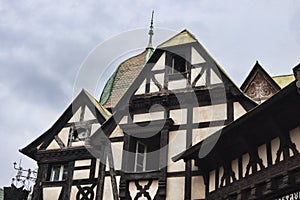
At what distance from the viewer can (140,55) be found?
21.0 m

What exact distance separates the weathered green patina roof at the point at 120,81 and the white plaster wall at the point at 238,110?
19.6 ft

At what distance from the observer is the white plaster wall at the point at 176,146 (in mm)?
13742

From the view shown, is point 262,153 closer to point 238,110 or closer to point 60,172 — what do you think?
point 238,110

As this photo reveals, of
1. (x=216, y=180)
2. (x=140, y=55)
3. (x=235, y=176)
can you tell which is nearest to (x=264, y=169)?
(x=235, y=176)

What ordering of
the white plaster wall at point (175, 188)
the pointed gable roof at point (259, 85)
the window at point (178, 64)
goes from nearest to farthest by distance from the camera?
the white plaster wall at point (175, 188) < the window at point (178, 64) < the pointed gable roof at point (259, 85)

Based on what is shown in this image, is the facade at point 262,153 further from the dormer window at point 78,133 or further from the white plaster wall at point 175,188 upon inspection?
the dormer window at point 78,133

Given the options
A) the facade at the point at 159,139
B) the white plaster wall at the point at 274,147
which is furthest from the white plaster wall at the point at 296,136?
the facade at the point at 159,139

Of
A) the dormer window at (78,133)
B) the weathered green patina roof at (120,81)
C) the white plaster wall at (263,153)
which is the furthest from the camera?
the weathered green patina roof at (120,81)

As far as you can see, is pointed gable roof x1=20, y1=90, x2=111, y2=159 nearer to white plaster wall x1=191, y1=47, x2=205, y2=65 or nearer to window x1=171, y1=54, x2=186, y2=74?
window x1=171, y1=54, x2=186, y2=74

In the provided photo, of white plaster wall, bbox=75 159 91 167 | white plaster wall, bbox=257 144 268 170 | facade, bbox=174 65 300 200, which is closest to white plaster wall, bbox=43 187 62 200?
white plaster wall, bbox=75 159 91 167

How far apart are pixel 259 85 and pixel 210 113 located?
2321 millimetres

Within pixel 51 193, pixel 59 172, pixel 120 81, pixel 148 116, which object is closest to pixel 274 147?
pixel 148 116

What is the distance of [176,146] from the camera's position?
1399 cm

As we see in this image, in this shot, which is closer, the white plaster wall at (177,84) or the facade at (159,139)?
the facade at (159,139)
